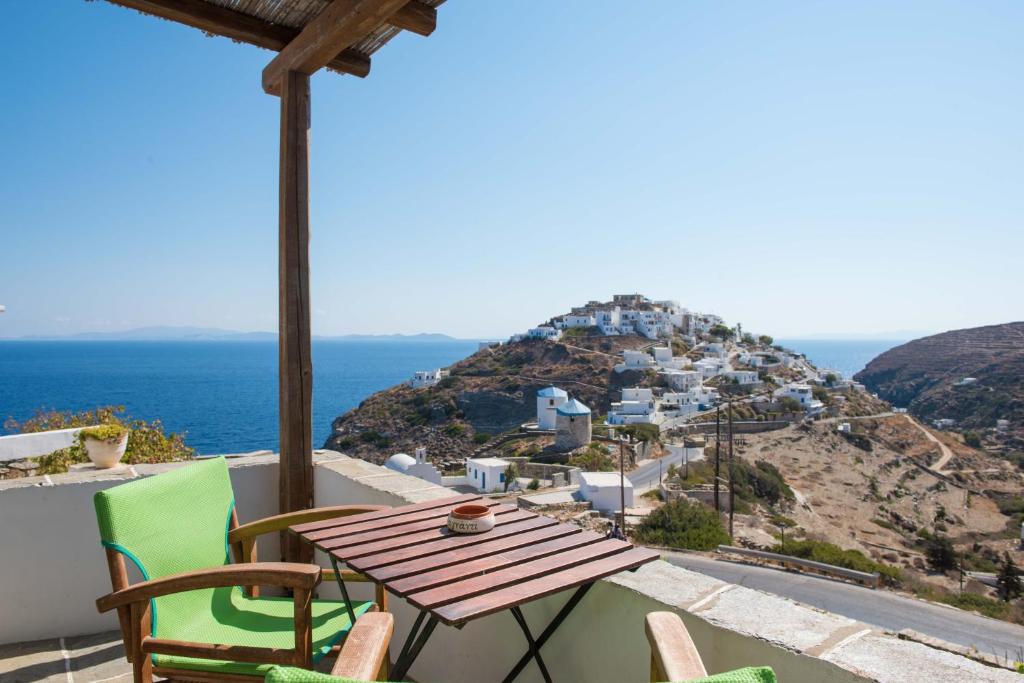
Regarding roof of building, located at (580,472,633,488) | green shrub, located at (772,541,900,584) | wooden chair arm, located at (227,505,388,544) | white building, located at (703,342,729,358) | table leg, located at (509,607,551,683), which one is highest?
white building, located at (703,342,729,358)

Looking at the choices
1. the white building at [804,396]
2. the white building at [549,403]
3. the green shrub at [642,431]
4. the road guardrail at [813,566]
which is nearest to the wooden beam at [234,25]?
the road guardrail at [813,566]

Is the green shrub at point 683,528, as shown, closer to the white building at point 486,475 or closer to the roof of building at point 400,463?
the white building at point 486,475

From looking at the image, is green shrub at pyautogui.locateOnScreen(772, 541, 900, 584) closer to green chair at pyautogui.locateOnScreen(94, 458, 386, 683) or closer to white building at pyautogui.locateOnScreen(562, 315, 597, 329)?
green chair at pyautogui.locateOnScreen(94, 458, 386, 683)

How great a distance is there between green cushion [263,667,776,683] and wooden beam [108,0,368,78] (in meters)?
2.34

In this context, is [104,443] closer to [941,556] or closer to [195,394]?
[941,556]

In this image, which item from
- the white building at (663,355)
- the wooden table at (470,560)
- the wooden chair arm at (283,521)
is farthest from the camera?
the white building at (663,355)

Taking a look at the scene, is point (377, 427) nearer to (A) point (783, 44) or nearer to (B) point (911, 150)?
(A) point (783, 44)

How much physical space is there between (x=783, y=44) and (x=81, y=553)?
80.3ft

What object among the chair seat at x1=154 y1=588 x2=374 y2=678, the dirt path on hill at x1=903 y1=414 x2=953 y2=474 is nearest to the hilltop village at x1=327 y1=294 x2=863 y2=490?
the dirt path on hill at x1=903 y1=414 x2=953 y2=474

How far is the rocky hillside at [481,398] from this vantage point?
40281 mm

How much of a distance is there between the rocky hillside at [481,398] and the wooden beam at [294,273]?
34.4m

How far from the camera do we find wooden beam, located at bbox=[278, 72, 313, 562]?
247 cm

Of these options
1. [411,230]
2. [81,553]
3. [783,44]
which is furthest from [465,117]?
[411,230]

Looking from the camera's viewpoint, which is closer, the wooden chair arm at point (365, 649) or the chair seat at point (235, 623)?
the wooden chair arm at point (365, 649)
